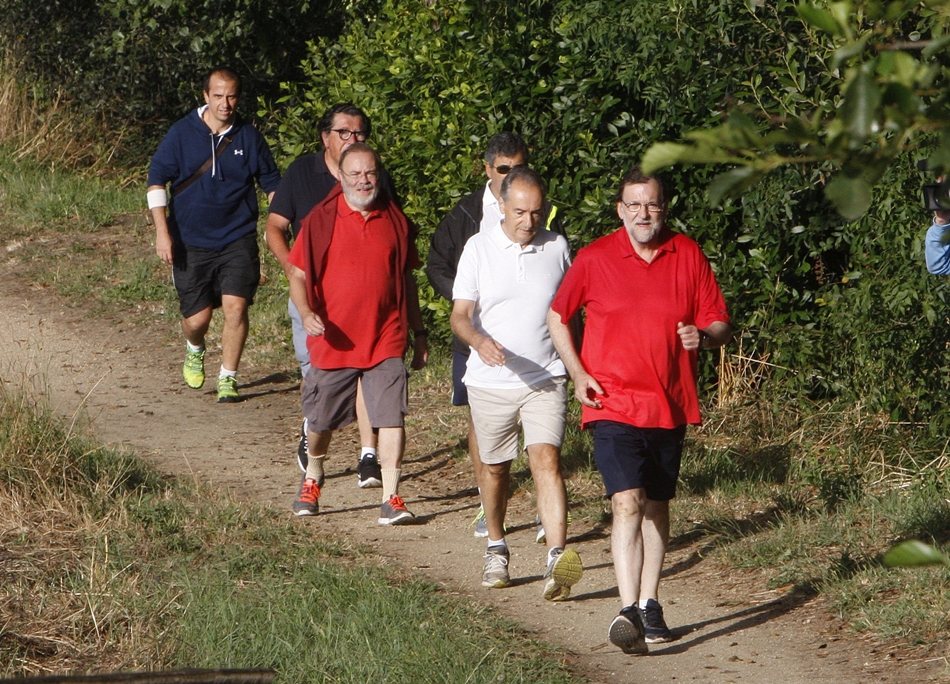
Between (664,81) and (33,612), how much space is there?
4.42 metres

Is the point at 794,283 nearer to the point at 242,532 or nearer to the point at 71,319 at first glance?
the point at 242,532

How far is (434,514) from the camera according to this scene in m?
7.34

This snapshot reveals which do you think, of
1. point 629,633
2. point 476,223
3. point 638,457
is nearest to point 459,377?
point 476,223

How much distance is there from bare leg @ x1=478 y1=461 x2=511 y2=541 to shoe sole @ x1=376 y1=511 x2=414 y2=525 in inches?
35.1

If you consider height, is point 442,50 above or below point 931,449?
above

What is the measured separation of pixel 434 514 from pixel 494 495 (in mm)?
1245

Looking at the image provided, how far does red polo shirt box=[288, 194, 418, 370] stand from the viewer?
679 cm

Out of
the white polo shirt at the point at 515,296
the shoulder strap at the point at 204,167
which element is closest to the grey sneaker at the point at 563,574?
the white polo shirt at the point at 515,296

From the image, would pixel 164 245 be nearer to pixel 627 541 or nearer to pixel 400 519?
pixel 400 519

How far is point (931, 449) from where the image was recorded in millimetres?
6953

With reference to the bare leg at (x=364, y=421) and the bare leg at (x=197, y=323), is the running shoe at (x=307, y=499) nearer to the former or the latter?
the bare leg at (x=364, y=421)

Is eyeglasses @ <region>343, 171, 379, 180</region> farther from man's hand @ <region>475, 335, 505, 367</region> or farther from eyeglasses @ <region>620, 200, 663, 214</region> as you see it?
eyeglasses @ <region>620, 200, 663, 214</region>

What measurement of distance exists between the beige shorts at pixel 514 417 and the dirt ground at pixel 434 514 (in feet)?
2.14

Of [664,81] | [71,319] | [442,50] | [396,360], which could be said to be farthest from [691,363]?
[71,319]
